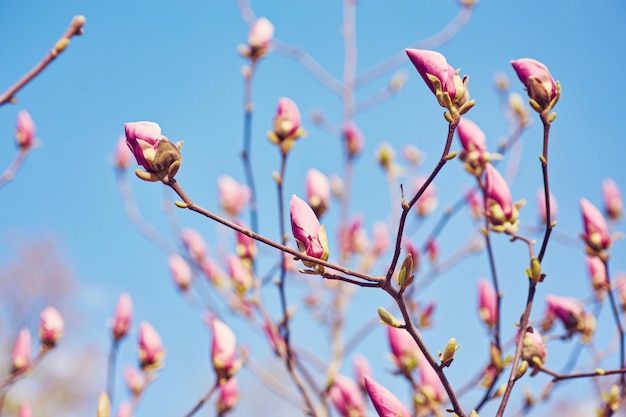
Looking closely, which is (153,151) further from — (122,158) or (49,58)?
(122,158)

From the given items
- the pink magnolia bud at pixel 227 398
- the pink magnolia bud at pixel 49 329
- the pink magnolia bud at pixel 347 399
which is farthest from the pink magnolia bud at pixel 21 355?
the pink magnolia bud at pixel 347 399

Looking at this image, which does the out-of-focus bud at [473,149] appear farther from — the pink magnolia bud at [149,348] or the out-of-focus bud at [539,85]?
the pink magnolia bud at [149,348]

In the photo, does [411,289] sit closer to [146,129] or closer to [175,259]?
[175,259]

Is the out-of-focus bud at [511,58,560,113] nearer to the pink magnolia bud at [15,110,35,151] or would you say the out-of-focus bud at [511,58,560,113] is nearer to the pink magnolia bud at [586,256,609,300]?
the pink magnolia bud at [586,256,609,300]

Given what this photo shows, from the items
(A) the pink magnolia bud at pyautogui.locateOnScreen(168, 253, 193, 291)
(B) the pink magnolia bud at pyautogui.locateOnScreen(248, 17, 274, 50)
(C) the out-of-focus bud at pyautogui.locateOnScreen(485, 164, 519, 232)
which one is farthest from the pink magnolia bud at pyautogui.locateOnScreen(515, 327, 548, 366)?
(A) the pink magnolia bud at pyautogui.locateOnScreen(168, 253, 193, 291)

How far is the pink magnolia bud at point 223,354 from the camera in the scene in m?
1.34

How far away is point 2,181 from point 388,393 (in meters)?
1.21

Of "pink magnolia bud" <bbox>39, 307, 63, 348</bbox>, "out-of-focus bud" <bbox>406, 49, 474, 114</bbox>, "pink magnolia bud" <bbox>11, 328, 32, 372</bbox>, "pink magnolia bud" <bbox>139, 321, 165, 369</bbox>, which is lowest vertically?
"pink magnolia bud" <bbox>11, 328, 32, 372</bbox>

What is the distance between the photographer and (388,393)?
0.95 metres

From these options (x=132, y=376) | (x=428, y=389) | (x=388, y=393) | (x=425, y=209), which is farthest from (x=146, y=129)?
(x=425, y=209)

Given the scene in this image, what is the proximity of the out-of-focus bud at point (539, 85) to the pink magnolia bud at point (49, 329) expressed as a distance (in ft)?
4.99

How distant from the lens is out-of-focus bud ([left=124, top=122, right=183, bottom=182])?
31.8 inches

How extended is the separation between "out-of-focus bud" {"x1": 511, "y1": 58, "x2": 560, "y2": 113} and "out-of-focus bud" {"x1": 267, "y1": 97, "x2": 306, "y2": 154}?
557mm

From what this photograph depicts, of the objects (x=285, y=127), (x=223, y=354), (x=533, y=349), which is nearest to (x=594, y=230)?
(x=533, y=349)
